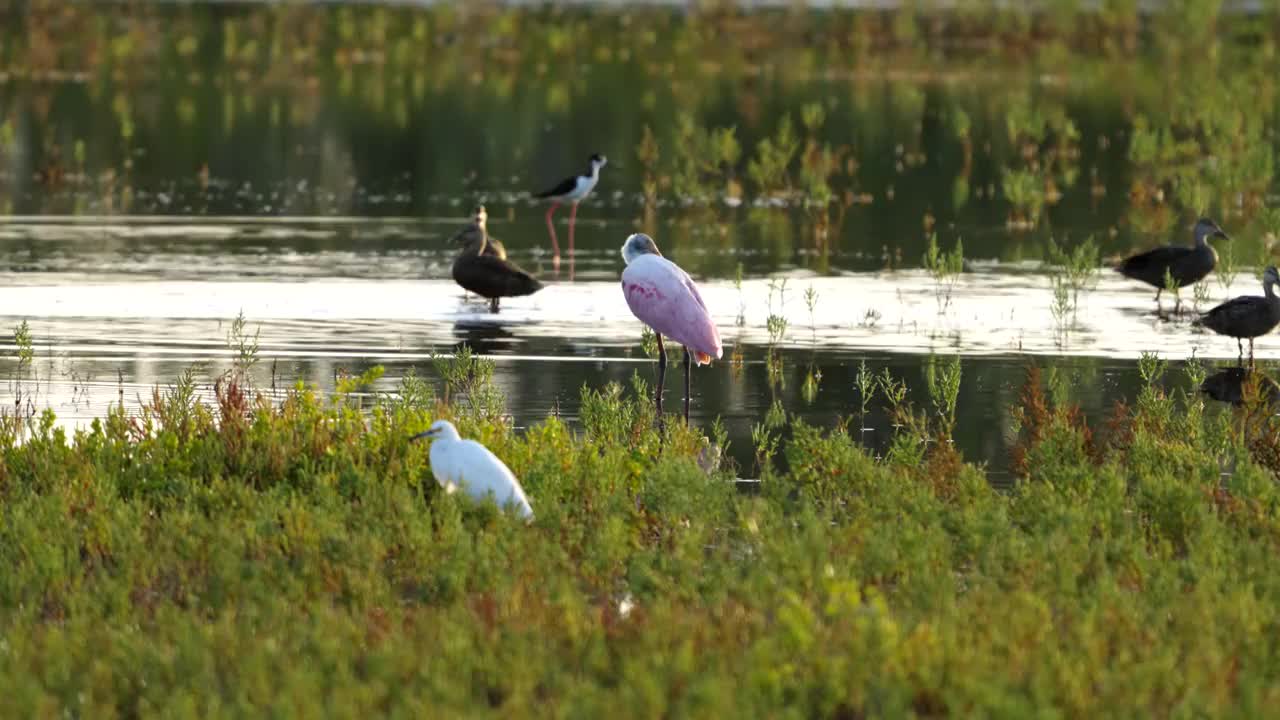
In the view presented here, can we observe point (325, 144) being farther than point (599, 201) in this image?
Yes

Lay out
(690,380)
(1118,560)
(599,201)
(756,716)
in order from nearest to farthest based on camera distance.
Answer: (756,716)
(1118,560)
(690,380)
(599,201)

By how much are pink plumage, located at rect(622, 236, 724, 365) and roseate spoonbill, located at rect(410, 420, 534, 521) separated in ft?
14.0

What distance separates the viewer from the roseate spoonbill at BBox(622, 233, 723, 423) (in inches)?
561

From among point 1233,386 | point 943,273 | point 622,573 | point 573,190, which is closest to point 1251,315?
point 1233,386

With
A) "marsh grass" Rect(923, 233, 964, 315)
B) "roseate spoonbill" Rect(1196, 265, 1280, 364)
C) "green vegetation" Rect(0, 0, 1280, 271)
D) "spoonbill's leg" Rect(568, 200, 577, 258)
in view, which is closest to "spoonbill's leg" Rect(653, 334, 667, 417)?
"roseate spoonbill" Rect(1196, 265, 1280, 364)

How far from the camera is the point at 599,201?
2972 centimetres

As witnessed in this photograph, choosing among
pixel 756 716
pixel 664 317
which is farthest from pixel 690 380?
pixel 756 716

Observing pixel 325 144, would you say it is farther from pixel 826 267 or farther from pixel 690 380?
pixel 690 380

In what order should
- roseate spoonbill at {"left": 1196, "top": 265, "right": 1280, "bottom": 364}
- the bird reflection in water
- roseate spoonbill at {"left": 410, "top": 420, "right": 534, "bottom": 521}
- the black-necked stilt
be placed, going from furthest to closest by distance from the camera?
the black-necked stilt
roseate spoonbill at {"left": 1196, "top": 265, "right": 1280, "bottom": 364}
the bird reflection in water
roseate spoonbill at {"left": 410, "top": 420, "right": 534, "bottom": 521}

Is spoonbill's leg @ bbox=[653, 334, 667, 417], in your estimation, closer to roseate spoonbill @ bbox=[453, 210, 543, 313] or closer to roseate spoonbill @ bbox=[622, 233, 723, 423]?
roseate spoonbill @ bbox=[622, 233, 723, 423]

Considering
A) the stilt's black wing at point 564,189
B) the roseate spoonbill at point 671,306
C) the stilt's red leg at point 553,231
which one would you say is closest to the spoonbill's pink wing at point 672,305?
the roseate spoonbill at point 671,306

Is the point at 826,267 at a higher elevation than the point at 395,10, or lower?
lower

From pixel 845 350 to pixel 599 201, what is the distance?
13004 millimetres

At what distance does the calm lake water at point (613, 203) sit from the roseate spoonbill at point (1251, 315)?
0.29 meters
